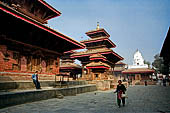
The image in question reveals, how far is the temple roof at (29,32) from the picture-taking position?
24.8 ft

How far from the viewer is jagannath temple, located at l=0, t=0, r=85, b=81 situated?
27.4 feet

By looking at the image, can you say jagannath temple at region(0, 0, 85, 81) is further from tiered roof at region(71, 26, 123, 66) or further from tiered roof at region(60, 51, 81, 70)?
tiered roof at region(60, 51, 81, 70)

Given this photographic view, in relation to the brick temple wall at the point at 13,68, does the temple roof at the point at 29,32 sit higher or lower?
higher

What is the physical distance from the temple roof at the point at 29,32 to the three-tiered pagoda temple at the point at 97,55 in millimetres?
6326

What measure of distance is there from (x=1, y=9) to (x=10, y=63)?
3844mm

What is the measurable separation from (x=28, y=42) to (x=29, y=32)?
45.2 inches

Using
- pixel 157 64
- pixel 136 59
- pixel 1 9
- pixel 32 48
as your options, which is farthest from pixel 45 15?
pixel 136 59

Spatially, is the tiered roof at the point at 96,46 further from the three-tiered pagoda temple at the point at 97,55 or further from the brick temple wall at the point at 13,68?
the brick temple wall at the point at 13,68

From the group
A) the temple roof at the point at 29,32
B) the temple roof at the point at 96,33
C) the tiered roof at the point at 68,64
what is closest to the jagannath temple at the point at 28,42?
the temple roof at the point at 29,32

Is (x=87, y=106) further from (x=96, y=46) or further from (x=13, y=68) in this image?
(x=96, y=46)

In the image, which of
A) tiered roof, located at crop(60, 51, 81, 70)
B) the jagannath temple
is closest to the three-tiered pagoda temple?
tiered roof, located at crop(60, 51, 81, 70)

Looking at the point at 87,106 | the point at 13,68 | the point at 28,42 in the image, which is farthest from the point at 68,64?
the point at 87,106

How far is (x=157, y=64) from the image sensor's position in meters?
56.0

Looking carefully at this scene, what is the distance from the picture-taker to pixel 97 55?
19.8 metres
